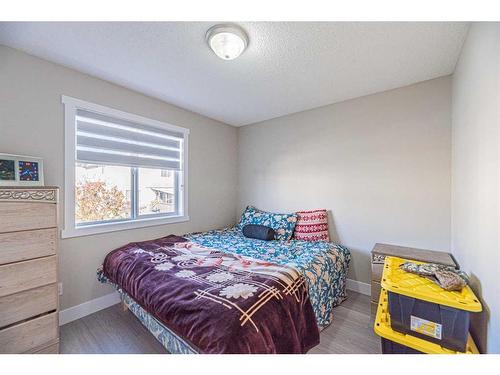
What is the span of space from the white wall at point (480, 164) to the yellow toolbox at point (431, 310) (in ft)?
0.32

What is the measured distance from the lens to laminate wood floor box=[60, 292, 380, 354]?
5.24 feet

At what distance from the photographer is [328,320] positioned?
74.4 inches

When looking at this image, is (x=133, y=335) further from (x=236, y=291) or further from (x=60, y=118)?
(x=60, y=118)

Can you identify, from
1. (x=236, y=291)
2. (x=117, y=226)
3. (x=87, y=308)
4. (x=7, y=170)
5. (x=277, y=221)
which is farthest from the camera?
(x=277, y=221)

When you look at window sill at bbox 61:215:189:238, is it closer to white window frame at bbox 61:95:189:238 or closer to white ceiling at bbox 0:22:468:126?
white window frame at bbox 61:95:189:238

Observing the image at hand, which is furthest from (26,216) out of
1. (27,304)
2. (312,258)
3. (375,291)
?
(375,291)

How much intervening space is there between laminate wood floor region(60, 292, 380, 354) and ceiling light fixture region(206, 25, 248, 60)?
2.31 meters

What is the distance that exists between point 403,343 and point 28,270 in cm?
247

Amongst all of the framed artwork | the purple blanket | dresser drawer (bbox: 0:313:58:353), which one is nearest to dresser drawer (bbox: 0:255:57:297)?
dresser drawer (bbox: 0:313:58:353)

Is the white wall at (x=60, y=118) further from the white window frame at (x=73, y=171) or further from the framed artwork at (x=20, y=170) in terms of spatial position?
the framed artwork at (x=20, y=170)

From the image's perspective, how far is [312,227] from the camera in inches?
106
